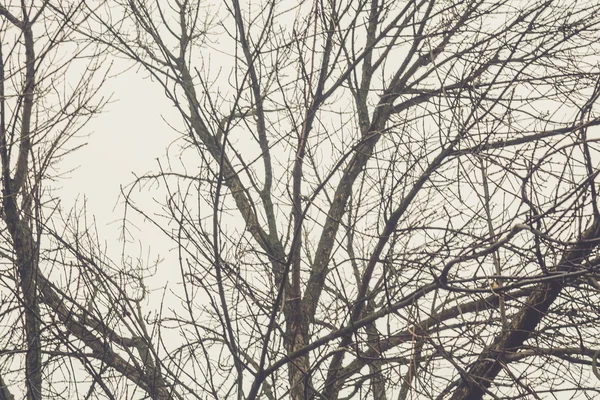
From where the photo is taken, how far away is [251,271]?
5875 millimetres

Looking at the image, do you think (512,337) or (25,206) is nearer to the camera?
(512,337)

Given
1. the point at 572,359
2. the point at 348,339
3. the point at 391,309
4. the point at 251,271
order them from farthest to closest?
the point at 251,271, the point at 348,339, the point at 572,359, the point at 391,309

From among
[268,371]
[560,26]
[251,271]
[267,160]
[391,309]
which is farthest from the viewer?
[267,160]

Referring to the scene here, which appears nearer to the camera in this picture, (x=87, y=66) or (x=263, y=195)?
(x=87, y=66)

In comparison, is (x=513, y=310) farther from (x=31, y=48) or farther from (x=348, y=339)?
(x=31, y=48)

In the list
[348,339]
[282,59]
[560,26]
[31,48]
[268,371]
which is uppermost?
[560,26]

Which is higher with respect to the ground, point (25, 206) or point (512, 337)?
point (512, 337)

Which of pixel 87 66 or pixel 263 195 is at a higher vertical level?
pixel 263 195

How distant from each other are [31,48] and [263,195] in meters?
2.53

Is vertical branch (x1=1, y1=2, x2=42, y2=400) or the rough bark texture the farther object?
vertical branch (x1=1, y1=2, x2=42, y2=400)

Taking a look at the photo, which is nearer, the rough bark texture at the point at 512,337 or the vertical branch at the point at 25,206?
the rough bark texture at the point at 512,337

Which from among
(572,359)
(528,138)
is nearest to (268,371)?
(572,359)

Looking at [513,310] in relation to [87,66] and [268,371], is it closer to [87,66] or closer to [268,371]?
[268,371]

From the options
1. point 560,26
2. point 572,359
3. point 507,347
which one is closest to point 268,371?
point 507,347
